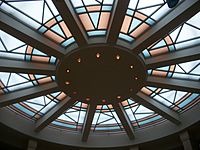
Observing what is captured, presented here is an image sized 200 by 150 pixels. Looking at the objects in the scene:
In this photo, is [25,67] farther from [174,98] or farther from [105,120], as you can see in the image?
[174,98]

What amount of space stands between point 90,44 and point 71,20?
2.33 m

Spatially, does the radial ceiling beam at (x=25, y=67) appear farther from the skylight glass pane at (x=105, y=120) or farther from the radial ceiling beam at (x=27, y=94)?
the skylight glass pane at (x=105, y=120)

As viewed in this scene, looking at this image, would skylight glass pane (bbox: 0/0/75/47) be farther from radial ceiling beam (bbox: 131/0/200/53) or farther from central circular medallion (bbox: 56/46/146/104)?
radial ceiling beam (bbox: 131/0/200/53)

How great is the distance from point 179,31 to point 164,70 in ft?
11.4

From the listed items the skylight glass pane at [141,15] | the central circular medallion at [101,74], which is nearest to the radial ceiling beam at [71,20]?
A: the central circular medallion at [101,74]

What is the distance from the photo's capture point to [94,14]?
17469 millimetres

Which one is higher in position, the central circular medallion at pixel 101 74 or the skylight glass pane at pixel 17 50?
the skylight glass pane at pixel 17 50

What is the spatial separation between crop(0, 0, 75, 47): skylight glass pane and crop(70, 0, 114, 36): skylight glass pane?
4.65 feet

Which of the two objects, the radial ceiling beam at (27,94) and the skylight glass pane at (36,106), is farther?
the skylight glass pane at (36,106)

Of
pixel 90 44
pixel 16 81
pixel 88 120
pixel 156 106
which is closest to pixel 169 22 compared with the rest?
pixel 90 44

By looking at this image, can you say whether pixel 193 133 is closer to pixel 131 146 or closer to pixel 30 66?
pixel 131 146

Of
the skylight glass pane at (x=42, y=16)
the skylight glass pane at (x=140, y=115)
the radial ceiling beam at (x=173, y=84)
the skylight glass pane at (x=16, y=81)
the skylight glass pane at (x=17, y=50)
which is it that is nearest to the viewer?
the skylight glass pane at (x=42, y=16)

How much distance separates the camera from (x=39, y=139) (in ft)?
87.7

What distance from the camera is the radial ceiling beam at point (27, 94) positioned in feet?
70.0
